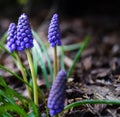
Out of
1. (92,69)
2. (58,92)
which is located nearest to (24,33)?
(58,92)

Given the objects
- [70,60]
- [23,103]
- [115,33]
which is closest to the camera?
[23,103]

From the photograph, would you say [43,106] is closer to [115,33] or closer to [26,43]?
[26,43]

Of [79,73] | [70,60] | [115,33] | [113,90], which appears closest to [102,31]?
[115,33]

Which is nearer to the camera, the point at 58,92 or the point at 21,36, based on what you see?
the point at 58,92

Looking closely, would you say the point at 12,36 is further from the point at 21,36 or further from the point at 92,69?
the point at 92,69

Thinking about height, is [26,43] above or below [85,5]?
below

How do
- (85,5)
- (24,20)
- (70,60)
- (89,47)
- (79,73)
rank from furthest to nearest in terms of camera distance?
(85,5) → (89,47) → (70,60) → (79,73) → (24,20)

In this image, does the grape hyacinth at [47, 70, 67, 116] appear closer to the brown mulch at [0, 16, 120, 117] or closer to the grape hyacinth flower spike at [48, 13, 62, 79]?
the brown mulch at [0, 16, 120, 117]
